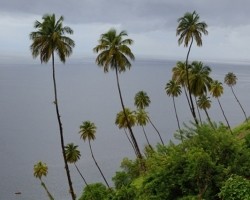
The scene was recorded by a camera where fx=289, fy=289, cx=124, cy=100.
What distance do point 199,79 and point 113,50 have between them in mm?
14811

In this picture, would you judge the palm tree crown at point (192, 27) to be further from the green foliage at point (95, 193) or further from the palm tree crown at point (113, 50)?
the green foliage at point (95, 193)

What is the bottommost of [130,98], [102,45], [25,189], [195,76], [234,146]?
[25,189]

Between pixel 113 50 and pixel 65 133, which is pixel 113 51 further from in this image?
pixel 65 133

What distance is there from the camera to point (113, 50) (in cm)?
3341

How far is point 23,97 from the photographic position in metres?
181

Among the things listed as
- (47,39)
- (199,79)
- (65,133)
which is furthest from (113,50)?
(65,133)

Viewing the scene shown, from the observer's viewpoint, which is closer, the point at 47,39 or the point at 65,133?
the point at 47,39

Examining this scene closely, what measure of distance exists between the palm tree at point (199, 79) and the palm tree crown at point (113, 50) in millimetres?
12434

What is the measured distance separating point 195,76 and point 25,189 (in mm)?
48625

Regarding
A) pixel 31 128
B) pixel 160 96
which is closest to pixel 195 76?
pixel 31 128

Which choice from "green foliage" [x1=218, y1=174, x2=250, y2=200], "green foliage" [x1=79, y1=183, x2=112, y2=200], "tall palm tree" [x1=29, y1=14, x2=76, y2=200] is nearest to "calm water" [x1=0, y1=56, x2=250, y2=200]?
"green foliage" [x1=79, y1=183, x2=112, y2=200]

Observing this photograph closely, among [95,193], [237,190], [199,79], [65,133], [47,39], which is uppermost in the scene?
[47,39]

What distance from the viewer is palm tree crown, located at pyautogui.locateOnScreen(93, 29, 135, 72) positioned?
33.6 m

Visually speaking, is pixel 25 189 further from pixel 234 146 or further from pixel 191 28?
pixel 234 146
